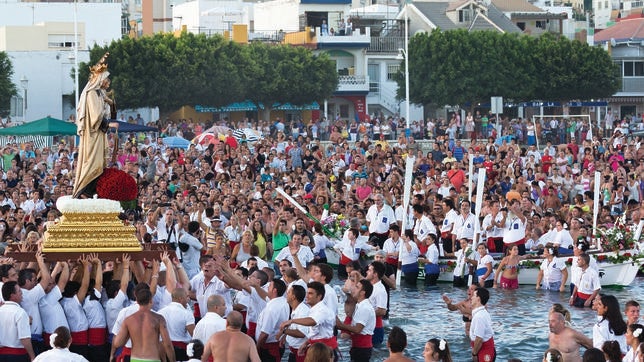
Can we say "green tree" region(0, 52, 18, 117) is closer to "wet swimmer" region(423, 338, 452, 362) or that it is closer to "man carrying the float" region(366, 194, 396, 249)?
"man carrying the float" region(366, 194, 396, 249)

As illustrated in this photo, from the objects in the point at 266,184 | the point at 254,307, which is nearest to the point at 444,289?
the point at 266,184

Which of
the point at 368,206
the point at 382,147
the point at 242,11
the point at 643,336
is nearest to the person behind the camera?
the point at 643,336

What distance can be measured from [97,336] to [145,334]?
6.30 feet

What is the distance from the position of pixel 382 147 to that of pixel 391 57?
42.2 m

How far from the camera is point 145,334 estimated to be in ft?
53.5

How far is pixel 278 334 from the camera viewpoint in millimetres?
17469

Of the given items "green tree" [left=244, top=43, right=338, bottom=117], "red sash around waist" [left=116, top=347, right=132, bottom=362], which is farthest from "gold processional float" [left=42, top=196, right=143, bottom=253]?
"green tree" [left=244, top=43, right=338, bottom=117]

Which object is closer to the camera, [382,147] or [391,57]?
[382,147]

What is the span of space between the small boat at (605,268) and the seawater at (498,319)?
16 cm

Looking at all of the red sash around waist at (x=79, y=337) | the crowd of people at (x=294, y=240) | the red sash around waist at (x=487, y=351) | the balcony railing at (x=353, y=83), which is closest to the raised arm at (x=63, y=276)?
the crowd of people at (x=294, y=240)

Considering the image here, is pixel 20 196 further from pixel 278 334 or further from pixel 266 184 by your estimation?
pixel 278 334

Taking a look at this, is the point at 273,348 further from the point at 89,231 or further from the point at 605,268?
the point at 605,268

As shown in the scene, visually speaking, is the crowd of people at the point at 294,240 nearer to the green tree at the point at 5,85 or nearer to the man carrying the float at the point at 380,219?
the man carrying the float at the point at 380,219

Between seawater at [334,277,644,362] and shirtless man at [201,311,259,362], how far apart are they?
605 centimetres
